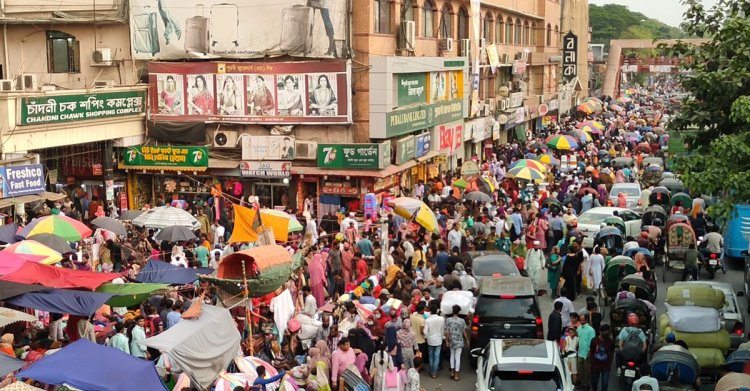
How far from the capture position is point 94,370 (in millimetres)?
11367

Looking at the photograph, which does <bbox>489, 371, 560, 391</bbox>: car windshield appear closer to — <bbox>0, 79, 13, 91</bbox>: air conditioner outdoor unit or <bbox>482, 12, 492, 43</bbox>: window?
<bbox>0, 79, 13, 91</bbox>: air conditioner outdoor unit

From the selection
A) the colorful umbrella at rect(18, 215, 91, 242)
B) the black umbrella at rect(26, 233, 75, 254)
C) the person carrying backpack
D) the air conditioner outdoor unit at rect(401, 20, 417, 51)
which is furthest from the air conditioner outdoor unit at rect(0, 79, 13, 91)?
the person carrying backpack

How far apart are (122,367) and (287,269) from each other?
5417 millimetres

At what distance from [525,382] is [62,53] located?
2399 cm

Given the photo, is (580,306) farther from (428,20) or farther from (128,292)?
(428,20)

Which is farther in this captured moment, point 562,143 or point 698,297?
point 562,143

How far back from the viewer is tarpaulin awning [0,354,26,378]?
38.1 feet

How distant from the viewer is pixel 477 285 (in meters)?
19.6

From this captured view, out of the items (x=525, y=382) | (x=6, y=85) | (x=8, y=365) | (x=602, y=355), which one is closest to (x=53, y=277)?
(x=8, y=365)

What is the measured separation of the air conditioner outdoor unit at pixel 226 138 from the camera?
31.4 m

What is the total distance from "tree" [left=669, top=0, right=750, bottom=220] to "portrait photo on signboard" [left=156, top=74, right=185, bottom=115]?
19324 millimetres

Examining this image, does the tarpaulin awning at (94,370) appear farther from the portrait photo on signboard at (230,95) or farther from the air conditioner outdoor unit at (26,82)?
the portrait photo on signboard at (230,95)

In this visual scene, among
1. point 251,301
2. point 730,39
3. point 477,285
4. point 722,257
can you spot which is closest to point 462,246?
point 477,285

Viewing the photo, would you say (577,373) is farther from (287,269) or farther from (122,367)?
(122,367)
